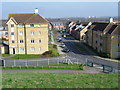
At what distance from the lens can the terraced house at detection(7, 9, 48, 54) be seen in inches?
1753

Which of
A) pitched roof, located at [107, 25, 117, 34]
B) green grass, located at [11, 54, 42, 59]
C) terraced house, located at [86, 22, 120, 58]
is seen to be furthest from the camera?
pitched roof, located at [107, 25, 117, 34]

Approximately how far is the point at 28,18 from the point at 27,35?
3.47 meters

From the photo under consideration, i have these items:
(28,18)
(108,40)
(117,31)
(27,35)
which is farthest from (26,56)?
(117,31)

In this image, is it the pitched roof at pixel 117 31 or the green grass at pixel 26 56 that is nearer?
the green grass at pixel 26 56

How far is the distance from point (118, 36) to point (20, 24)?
62.4 ft

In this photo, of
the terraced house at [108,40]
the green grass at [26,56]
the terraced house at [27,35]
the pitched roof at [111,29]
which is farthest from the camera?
the terraced house at [27,35]

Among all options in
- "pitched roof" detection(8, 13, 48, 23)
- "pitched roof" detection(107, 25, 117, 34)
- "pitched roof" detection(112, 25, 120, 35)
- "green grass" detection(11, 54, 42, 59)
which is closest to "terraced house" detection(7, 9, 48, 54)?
"pitched roof" detection(8, 13, 48, 23)

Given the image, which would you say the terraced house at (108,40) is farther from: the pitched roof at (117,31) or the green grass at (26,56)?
the green grass at (26,56)

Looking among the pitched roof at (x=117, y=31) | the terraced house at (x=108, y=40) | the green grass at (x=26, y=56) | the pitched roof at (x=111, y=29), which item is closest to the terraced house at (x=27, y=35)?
the green grass at (x=26, y=56)

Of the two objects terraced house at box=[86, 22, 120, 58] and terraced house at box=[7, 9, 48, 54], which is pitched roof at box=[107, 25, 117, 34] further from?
terraced house at box=[7, 9, 48, 54]

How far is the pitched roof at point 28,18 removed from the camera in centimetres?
4459

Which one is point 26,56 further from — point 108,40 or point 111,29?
point 111,29

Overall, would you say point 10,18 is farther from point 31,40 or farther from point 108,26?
point 108,26

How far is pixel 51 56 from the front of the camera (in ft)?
139
